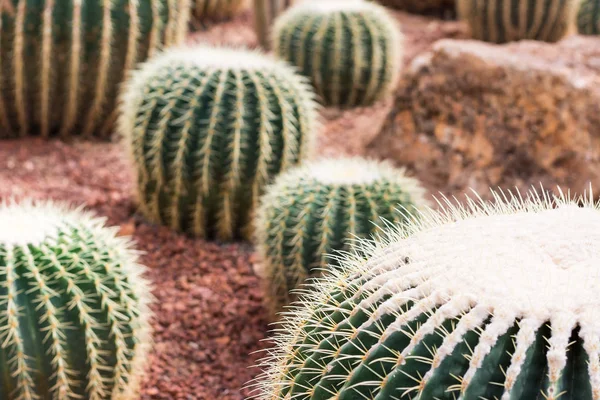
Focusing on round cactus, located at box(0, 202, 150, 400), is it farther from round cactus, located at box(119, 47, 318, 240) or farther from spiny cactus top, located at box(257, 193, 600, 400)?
round cactus, located at box(119, 47, 318, 240)

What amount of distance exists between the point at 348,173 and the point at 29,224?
1250mm

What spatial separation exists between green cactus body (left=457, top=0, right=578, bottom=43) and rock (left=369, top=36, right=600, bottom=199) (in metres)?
2.82

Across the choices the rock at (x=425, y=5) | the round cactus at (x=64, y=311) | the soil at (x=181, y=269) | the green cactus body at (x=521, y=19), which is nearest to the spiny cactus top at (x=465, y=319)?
the round cactus at (x=64, y=311)

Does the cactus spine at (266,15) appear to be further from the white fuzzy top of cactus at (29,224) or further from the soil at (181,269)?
the white fuzzy top of cactus at (29,224)

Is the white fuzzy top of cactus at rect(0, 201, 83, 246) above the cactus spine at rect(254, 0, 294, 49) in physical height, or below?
below

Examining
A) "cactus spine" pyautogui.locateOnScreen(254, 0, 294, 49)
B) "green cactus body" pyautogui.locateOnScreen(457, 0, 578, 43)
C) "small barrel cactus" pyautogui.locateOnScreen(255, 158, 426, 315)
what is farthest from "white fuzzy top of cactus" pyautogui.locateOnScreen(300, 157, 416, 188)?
"green cactus body" pyautogui.locateOnScreen(457, 0, 578, 43)

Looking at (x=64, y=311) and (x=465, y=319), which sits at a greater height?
(x=465, y=319)

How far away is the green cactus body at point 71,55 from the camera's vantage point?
188 inches

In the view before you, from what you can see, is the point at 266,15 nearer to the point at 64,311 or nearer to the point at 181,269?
the point at 181,269

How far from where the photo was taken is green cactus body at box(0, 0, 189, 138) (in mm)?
4773

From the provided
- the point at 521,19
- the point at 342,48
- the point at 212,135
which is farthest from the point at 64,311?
the point at 521,19

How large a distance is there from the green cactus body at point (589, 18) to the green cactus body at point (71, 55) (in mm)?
3646

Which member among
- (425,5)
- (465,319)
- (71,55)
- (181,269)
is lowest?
(181,269)

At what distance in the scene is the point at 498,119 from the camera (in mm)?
4441
